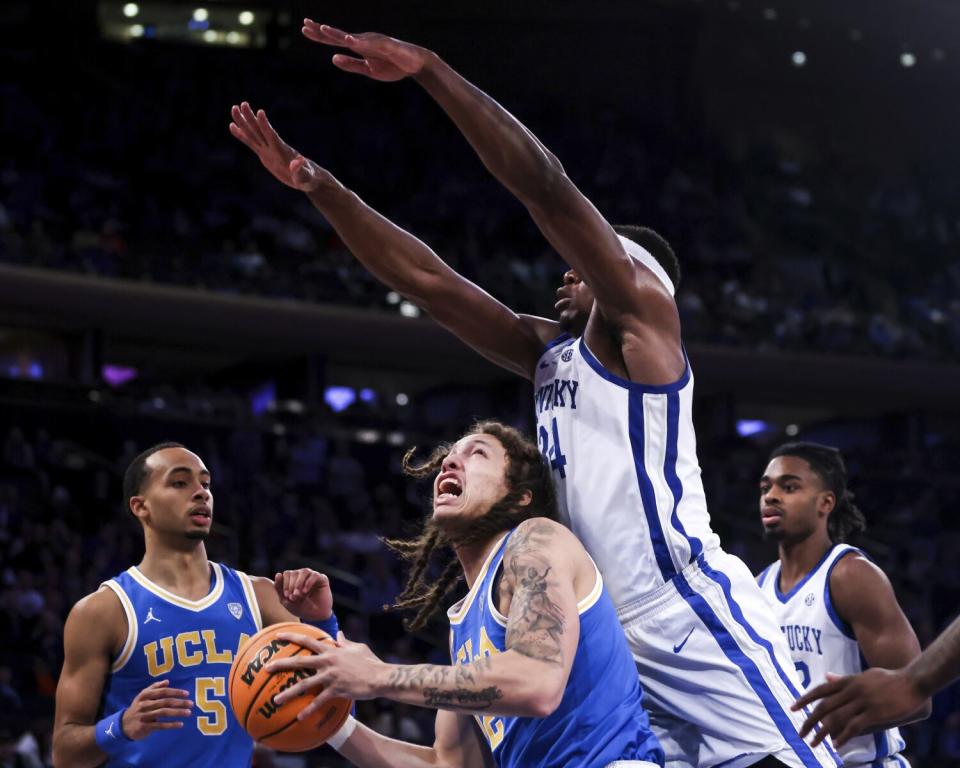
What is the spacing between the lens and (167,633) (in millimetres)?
5199

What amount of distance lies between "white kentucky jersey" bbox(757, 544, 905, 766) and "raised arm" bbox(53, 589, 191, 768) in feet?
7.44

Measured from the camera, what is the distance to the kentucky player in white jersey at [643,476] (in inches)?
145

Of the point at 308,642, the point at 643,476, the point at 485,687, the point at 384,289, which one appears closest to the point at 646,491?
the point at 643,476

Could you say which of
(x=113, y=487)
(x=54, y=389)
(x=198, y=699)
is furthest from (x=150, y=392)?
(x=198, y=699)

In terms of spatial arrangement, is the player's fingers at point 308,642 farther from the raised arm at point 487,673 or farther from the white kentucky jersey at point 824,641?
the white kentucky jersey at point 824,641

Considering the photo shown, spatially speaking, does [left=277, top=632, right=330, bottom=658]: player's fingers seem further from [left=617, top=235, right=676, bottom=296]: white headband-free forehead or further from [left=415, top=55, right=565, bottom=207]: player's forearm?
[left=617, top=235, right=676, bottom=296]: white headband-free forehead

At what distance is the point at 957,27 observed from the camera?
23.7 m

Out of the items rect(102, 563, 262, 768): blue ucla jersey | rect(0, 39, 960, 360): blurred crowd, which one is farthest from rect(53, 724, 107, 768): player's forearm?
rect(0, 39, 960, 360): blurred crowd

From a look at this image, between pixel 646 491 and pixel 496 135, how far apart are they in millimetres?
1029

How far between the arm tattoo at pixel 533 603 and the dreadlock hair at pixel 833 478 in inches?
96.4

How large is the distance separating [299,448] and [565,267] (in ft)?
14.6

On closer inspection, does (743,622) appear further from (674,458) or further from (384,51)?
(384,51)

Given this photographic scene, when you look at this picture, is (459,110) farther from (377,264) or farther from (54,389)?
(54,389)

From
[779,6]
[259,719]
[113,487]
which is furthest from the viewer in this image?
[779,6]
